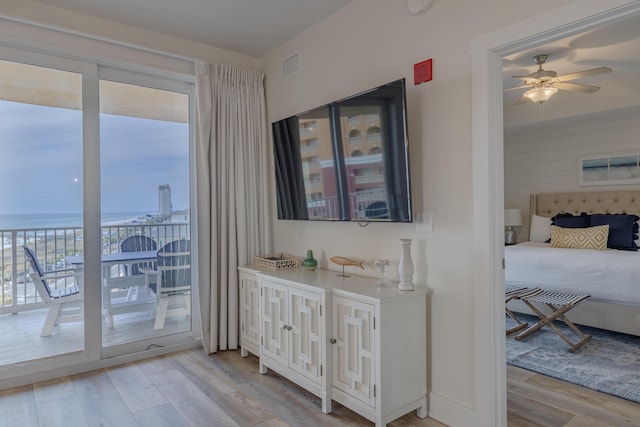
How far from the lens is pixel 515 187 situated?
20.1ft

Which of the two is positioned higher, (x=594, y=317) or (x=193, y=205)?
(x=193, y=205)

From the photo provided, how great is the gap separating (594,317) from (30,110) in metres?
5.31

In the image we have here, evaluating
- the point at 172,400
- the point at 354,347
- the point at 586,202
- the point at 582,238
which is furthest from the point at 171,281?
the point at 586,202

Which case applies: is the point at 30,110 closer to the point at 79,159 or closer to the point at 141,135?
the point at 79,159

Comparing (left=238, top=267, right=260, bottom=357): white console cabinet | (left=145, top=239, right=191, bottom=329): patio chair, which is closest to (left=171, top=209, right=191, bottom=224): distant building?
(left=145, top=239, right=191, bottom=329): patio chair

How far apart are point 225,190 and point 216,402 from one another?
175 cm

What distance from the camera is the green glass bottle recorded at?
3.02 metres

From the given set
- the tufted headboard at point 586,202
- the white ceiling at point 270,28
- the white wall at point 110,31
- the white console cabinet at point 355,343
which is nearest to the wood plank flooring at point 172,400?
the white console cabinet at point 355,343

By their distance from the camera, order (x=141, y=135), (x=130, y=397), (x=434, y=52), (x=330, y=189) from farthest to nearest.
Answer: (x=141, y=135), (x=330, y=189), (x=130, y=397), (x=434, y=52)

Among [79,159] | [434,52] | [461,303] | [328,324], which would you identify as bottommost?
[328,324]

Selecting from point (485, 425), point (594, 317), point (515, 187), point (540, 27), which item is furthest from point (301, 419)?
point (515, 187)

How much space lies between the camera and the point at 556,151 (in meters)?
5.60

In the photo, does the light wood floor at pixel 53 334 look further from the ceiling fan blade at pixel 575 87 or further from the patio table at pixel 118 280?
the ceiling fan blade at pixel 575 87

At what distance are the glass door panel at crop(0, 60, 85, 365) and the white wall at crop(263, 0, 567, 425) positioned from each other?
7.40 ft
